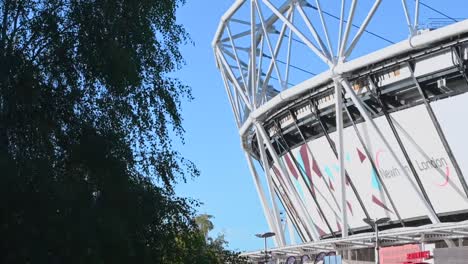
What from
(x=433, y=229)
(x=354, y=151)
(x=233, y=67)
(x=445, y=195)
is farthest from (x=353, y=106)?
(x=233, y=67)

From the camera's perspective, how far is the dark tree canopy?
11.6 m

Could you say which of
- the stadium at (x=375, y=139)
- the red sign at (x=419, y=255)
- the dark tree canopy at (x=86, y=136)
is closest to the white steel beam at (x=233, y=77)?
the stadium at (x=375, y=139)

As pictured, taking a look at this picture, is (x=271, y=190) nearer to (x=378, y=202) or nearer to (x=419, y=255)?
(x=378, y=202)

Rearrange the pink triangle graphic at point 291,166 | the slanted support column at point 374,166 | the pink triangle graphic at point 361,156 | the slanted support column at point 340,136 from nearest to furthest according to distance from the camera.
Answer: the slanted support column at point 340,136
the slanted support column at point 374,166
the pink triangle graphic at point 361,156
the pink triangle graphic at point 291,166

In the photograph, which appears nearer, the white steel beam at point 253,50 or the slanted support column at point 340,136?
the slanted support column at point 340,136

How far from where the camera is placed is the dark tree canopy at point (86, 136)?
11.6 metres

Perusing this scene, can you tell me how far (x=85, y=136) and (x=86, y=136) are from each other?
25 mm

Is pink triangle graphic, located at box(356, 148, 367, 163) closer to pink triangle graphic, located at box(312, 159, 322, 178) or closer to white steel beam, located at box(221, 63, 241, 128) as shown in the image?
pink triangle graphic, located at box(312, 159, 322, 178)

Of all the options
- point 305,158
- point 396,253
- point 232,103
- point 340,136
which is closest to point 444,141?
point 340,136

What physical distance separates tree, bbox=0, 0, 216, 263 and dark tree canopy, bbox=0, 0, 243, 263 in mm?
17

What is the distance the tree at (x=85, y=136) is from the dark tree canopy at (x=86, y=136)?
0.06 ft

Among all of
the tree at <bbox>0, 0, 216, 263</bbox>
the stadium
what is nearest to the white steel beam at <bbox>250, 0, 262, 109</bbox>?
the stadium

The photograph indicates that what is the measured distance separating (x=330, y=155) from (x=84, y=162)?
82.2 ft

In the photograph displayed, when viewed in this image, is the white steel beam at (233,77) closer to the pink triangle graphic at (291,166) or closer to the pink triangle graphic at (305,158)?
the pink triangle graphic at (305,158)
